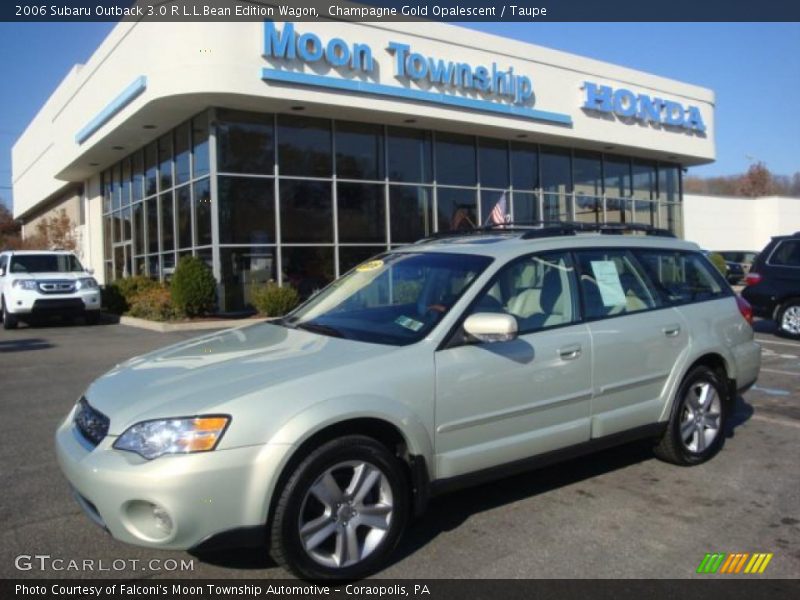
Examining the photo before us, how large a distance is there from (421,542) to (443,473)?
0.44 meters

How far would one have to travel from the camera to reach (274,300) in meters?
15.6

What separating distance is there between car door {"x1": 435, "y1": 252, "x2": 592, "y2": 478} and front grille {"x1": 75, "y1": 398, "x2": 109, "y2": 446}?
1.63 metres

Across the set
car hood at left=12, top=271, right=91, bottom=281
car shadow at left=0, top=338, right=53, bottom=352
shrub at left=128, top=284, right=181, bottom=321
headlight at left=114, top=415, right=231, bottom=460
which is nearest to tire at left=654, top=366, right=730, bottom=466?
headlight at left=114, top=415, right=231, bottom=460

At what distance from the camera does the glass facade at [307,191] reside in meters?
16.8

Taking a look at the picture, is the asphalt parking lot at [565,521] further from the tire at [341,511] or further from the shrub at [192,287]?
the shrub at [192,287]

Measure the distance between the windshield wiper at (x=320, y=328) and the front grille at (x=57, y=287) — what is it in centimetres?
1328

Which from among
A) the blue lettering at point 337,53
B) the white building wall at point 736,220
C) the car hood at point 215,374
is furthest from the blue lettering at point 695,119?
the car hood at point 215,374

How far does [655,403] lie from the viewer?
4773 mm

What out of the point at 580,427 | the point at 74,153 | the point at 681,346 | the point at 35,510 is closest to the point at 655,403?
the point at 681,346

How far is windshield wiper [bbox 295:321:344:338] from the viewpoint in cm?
402

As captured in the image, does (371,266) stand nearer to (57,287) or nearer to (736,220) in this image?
(57,287)

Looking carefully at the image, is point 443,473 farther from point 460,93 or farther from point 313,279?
point 460,93

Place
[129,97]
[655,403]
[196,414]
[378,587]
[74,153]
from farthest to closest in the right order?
[74,153] → [129,97] → [655,403] → [378,587] → [196,414]

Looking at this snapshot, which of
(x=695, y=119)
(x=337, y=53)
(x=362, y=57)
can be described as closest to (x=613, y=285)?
(x=337, y=53)
